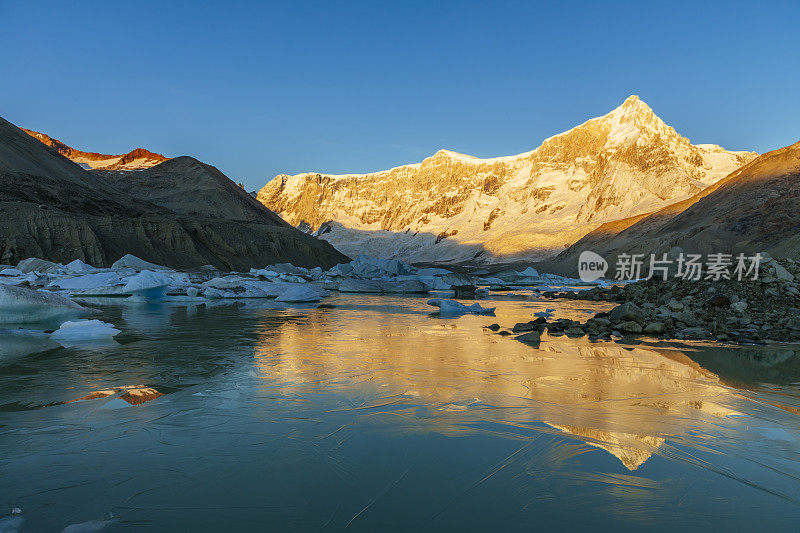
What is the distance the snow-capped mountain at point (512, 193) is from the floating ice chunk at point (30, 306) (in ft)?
274

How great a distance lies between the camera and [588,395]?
19.9ft

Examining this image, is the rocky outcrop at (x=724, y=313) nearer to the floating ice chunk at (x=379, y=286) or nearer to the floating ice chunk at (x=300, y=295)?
the floating ice chunk at (x=300, y=295)

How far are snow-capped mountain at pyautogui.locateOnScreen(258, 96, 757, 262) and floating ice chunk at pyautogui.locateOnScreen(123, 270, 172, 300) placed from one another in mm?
75686

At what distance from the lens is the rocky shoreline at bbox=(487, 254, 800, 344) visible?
11156mm

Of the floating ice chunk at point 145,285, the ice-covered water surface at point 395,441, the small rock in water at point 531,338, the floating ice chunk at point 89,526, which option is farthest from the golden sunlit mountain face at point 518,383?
the floating ice chunk at point 145,285

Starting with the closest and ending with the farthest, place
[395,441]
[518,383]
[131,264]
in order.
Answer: [395,441] < [518,383] < [131,264]

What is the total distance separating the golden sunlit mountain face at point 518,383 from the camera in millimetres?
4906

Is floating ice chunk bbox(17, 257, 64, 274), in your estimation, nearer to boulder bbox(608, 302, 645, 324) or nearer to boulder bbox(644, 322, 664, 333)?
boulder bbox(608, 302, 645, 324)

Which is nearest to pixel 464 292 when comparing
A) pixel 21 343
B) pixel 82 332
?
pixel 82 332

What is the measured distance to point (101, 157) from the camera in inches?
6403

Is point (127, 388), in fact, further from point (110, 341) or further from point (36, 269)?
point (36, 269)

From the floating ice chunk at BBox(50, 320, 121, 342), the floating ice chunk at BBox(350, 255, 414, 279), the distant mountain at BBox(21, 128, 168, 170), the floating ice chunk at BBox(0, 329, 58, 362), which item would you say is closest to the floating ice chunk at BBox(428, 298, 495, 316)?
the floating ice chunk at BBox(50, 320, 121, 342)

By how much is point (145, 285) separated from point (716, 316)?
20.6 meters

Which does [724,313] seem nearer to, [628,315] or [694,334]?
[694,334]
